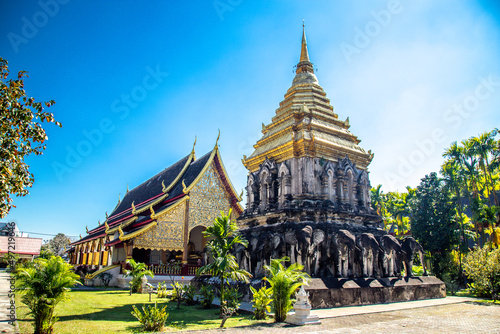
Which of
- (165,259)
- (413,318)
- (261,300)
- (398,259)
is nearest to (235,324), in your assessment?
(261,300)

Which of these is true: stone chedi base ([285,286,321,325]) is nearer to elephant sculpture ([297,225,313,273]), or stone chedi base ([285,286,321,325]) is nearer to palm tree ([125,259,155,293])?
elephant sculpture ([297,225,313,273])

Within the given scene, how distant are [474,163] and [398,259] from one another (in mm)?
17248

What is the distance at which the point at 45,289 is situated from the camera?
5.31 meters

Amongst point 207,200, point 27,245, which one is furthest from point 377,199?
point 27,245

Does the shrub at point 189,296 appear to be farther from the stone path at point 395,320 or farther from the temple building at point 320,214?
the temple building at point 320,214

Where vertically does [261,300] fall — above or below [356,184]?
below

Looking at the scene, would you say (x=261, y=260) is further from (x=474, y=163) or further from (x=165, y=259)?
(x=474, y=163)

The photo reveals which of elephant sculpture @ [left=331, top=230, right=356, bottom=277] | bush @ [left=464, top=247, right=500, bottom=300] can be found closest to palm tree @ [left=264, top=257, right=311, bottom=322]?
elephant sculpture @ [left=331, top=230, right=356, bottom=277]

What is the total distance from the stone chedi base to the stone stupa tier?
5.94m

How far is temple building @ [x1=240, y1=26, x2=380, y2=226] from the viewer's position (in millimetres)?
11403

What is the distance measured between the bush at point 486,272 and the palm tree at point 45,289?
12178mm

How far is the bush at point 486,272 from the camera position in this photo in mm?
10906

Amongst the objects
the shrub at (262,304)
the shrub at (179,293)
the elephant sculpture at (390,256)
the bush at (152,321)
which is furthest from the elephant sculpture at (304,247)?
the bush at (152,321)

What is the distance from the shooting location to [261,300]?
7.12 meters
